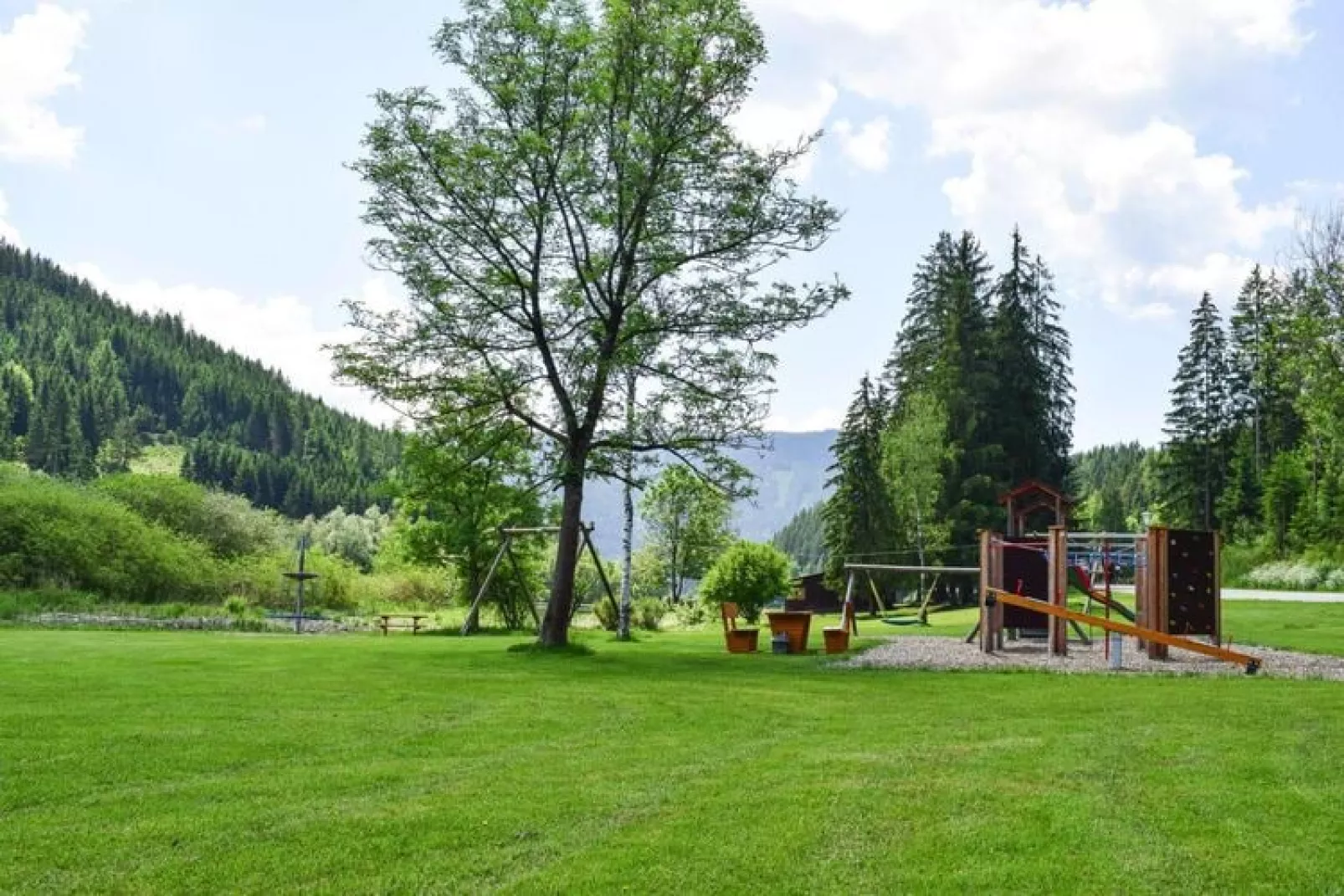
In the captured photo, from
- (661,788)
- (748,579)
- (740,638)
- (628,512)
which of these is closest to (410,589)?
(748,579)

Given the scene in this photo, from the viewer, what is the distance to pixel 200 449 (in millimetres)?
142625

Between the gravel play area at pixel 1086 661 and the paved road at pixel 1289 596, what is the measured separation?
717 inches

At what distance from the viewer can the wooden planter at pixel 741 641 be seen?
67.8ft

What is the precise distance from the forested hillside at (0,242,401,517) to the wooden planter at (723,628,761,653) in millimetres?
117902

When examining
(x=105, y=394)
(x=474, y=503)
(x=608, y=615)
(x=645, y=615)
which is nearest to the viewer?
(x=608, y=615)

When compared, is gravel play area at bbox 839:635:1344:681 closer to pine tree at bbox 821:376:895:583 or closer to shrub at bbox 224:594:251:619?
shrub at bbox 224:594:251:619

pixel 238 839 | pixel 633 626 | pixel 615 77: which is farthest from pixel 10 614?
pixel 238 839

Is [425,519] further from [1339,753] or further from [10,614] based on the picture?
[1339,753]

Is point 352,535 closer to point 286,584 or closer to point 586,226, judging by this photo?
point 286,584

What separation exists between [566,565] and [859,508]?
32.1 m

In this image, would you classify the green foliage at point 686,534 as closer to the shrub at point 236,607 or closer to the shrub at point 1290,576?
the shrub at point 1290,576

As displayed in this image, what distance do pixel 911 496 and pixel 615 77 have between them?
3349 cm

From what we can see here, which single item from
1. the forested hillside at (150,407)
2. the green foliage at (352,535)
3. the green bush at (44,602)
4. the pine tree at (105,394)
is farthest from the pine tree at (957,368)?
the pine tree at (105,394)

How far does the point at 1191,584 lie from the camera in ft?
61.7
